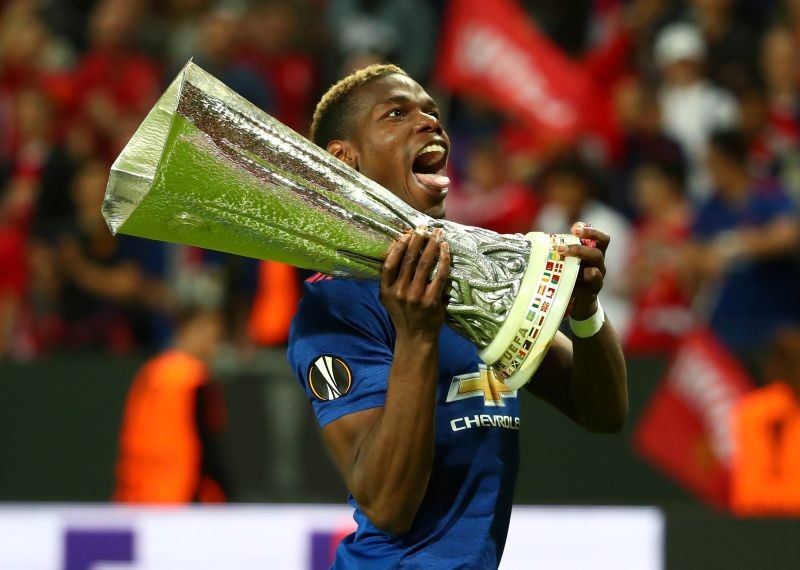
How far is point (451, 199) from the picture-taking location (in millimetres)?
7613

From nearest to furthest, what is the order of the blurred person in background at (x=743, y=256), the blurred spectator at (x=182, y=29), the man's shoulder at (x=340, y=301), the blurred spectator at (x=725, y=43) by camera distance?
the man's shoulder at (x=340, y=301)
the blurred person in background at (x=743, y=256)
the blurred spectator at (x=725, y=43)
the blurred spectator at (x=182, y=29)

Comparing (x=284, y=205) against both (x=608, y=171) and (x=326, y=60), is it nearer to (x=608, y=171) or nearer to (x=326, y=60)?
(x=608, y=171)

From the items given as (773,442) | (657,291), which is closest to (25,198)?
(657,291)

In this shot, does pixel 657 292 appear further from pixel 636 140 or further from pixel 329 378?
pixel 329 378

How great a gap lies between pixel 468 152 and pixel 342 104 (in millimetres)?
5510

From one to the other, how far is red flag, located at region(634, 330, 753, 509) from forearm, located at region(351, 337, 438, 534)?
13.6 ft

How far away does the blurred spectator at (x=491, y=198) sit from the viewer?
7207 mm

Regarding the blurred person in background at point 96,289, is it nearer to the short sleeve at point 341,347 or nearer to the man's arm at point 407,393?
the short sleeve at point 341,347

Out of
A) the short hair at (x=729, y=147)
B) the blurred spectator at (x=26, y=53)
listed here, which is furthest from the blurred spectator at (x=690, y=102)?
the blurred spectator at (x=26, y=53)

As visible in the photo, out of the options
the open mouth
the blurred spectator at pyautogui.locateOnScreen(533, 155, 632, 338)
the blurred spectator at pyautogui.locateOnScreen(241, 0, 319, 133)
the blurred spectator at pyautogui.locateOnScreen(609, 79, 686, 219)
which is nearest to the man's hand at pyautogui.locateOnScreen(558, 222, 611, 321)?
the open mouth

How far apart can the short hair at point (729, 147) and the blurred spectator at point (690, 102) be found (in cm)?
67

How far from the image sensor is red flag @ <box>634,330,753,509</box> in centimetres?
A: 636

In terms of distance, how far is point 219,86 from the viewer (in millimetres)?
2402

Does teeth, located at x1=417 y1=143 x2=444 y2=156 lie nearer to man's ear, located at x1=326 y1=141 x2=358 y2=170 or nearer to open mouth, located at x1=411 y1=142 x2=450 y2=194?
open mouth, located at x1=411 y1=142 x2=450 y2=194
